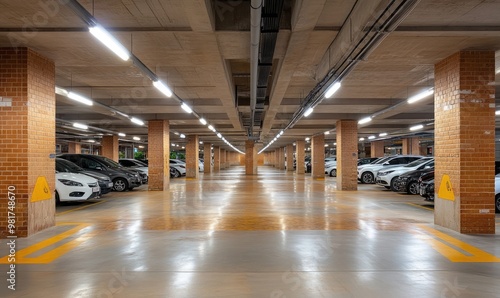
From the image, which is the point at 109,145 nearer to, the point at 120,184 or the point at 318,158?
the point at 120,184

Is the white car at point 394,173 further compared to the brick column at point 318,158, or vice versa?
the brick column at point 318,158

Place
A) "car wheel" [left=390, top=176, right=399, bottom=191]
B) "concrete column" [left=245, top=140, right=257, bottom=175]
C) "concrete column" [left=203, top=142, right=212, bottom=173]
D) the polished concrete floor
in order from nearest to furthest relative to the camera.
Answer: the polished concrete floor, "car wheel" [left=390, top=176, right=399, bottom=191], "concrete column" [left=245, top=140, right=257, bottom=175], "concrete column" [left=203, top=142, right=212, bottom=173]

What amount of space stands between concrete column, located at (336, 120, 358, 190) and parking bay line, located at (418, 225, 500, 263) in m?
10.4

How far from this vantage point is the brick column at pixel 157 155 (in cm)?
1750

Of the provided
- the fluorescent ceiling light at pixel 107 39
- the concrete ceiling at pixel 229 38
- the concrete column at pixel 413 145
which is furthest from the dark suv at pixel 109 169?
Result: the concrete column at pixel 413 145

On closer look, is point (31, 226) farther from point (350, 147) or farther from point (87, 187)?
point (350, 147)

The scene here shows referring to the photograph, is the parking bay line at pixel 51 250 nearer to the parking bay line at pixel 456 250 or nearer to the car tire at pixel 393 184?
the parking bay line at pixel 456 250

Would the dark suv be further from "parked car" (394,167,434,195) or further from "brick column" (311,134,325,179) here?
"brick column" (311,134,325,179)

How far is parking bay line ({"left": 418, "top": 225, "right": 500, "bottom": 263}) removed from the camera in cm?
548

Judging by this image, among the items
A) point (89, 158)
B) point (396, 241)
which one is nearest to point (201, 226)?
point (396, 241)

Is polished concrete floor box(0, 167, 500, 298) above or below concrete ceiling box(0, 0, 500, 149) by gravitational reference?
below

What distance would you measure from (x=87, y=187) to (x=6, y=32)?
18.5 feet

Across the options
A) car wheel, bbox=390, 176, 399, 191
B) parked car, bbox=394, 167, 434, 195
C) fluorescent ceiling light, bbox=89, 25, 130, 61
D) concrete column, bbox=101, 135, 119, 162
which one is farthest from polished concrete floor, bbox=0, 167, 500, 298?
concrete column, bbox=101, 135, 119, 162

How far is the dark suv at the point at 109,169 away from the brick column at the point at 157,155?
767mm
